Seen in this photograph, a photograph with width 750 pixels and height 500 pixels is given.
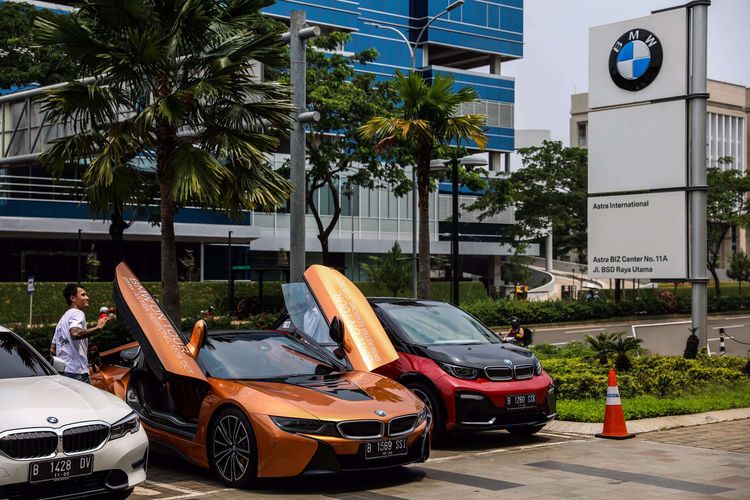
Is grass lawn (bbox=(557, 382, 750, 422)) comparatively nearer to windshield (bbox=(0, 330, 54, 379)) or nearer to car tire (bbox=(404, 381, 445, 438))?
car tire (bbox=(404, 381, 445, 438))

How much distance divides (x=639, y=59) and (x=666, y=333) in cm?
587

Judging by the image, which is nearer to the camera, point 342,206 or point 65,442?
point 65,442

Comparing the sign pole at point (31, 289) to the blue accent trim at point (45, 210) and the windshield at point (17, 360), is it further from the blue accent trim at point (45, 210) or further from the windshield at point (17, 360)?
the windshield at point (17, 360)

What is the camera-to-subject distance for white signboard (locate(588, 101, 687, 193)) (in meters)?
19.0

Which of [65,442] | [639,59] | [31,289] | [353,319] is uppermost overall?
[639,59]

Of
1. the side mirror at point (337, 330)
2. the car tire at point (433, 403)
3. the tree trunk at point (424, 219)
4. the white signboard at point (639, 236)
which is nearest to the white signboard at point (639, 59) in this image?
the white signboard at point (639, 236)

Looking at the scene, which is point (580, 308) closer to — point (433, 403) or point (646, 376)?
point (646, 376)

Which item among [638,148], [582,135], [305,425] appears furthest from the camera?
[582,135]

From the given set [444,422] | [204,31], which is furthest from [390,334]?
[204,31]

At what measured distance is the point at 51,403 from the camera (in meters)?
7.47

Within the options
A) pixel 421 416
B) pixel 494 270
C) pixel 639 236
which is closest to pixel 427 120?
pixel 639 236

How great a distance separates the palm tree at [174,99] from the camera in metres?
15.4

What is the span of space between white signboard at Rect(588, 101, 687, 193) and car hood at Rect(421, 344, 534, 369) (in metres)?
8.48

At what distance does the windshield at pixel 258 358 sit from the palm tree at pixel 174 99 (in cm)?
516
